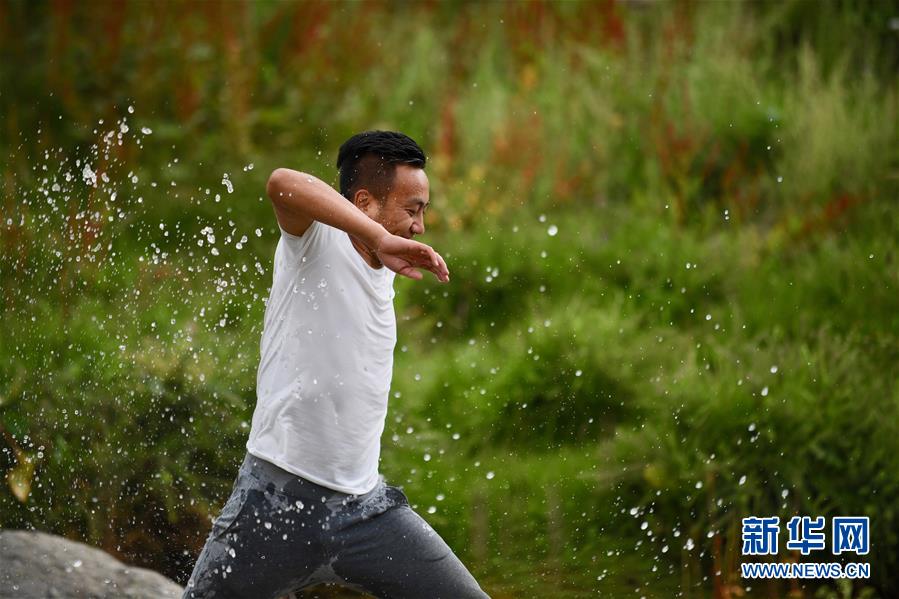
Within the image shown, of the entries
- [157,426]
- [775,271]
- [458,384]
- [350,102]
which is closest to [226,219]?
[350,102]

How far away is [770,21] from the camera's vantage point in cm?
860

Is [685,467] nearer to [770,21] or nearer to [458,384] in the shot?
[458,384]

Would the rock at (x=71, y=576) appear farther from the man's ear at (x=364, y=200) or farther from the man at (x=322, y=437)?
the man's ear at (x=364, y=200)

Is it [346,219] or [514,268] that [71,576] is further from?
[514,268]

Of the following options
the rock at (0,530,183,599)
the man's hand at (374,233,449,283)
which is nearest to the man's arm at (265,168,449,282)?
the man's hand at (374,233,449,283)

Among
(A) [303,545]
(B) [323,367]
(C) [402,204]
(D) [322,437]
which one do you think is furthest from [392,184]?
(A) [303,545]

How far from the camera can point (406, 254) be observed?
8.22 feet

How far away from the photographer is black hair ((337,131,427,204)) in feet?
9.26

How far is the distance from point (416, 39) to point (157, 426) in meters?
4.99

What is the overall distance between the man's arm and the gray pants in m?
0.56

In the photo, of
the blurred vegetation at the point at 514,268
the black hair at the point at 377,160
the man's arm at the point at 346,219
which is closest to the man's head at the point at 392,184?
the black hair at the point at 377,160

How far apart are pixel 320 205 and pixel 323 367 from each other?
0.37m

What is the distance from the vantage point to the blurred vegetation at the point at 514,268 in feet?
16.0

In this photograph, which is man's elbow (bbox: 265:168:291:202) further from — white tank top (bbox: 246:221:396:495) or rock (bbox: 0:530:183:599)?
rock (bbox: 0:530:183:599)
